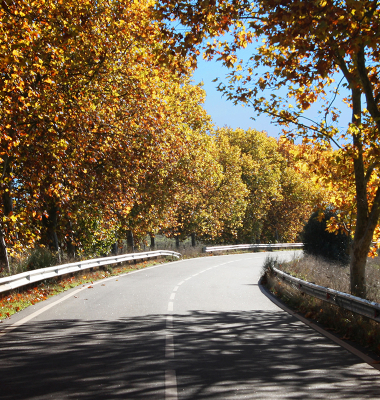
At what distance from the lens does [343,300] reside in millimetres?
9031

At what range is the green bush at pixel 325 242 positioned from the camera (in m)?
22.5

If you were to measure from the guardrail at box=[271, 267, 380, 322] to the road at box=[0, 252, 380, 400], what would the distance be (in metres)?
0.75

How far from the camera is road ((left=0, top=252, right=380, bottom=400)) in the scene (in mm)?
5336

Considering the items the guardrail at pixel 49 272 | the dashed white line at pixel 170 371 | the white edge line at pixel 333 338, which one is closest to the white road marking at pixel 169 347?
the dashed white line at pixel 170 371

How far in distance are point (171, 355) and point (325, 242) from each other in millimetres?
17381

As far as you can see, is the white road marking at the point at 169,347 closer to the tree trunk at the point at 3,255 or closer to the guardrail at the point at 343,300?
the guardrail at the point at 343,300

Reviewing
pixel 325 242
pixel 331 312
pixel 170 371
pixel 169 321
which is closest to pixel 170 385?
pixel 170 371

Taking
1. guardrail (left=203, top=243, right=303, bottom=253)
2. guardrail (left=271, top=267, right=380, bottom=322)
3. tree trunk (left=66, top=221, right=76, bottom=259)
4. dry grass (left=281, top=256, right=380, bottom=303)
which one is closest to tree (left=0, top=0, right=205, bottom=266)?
tree trunk (left=66, top=221, right=76, bottom=259)

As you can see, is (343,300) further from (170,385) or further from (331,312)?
(170,385)

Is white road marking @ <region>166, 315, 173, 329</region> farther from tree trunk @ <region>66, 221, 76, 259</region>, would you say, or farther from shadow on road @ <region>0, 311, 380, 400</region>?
tree trunk @ <region>66, 221, 76, 259</region>

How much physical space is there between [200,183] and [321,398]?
1162 inches

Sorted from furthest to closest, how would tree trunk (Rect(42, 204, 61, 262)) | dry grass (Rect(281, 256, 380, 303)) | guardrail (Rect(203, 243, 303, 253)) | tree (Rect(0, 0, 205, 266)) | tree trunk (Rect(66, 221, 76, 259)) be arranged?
guardrail (Rect(203, 243, 303, 253)) < tree trunk (Rect(66, 221, 76, 259)) < tree trunk (Rect(42, 204, 61, 262)) < dry grass (Rect(281, 256, 380, 303)) < tree (Rect(0, 0, 205, 266))

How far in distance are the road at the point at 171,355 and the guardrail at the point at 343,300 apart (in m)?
0.75

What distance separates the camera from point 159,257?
33.5 m
